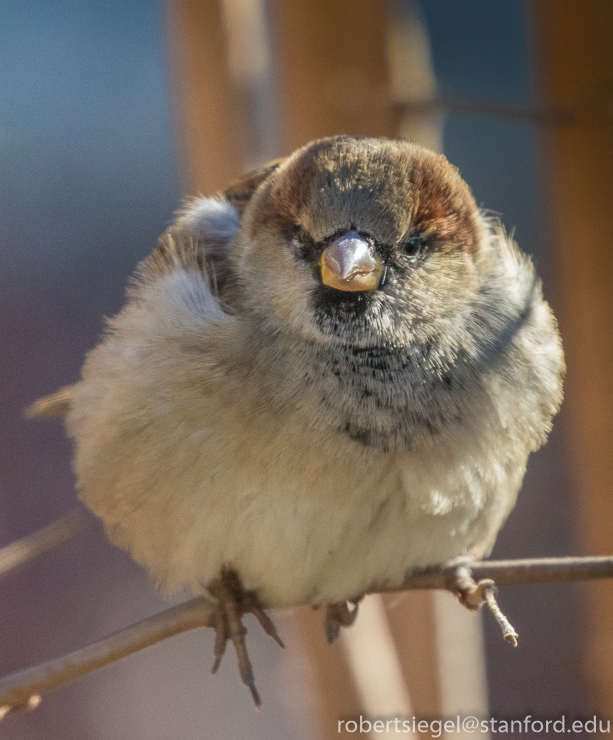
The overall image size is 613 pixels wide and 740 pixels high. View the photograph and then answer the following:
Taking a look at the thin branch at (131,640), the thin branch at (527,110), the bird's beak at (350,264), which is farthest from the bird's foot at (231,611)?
the thin branch at (527,110)

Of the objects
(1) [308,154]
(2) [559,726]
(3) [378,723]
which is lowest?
(2) [559,726]

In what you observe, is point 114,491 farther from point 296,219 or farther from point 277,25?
point 277,25

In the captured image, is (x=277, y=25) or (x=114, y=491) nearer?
(x=114, y=491)

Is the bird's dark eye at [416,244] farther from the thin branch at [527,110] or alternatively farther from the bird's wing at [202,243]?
the thin branch at [527,110]

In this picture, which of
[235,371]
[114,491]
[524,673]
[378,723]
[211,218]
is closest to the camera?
[235,371]

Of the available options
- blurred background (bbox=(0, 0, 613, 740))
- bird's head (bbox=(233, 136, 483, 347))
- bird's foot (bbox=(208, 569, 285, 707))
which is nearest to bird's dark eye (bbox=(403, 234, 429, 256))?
bird's head (bbox=(233, 136, 483, 347))

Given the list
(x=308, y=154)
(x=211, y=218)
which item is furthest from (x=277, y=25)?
(x=308, y=154)

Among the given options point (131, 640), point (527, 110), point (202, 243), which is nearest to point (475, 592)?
point (131, 640)

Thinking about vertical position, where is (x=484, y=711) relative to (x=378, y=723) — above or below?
below
